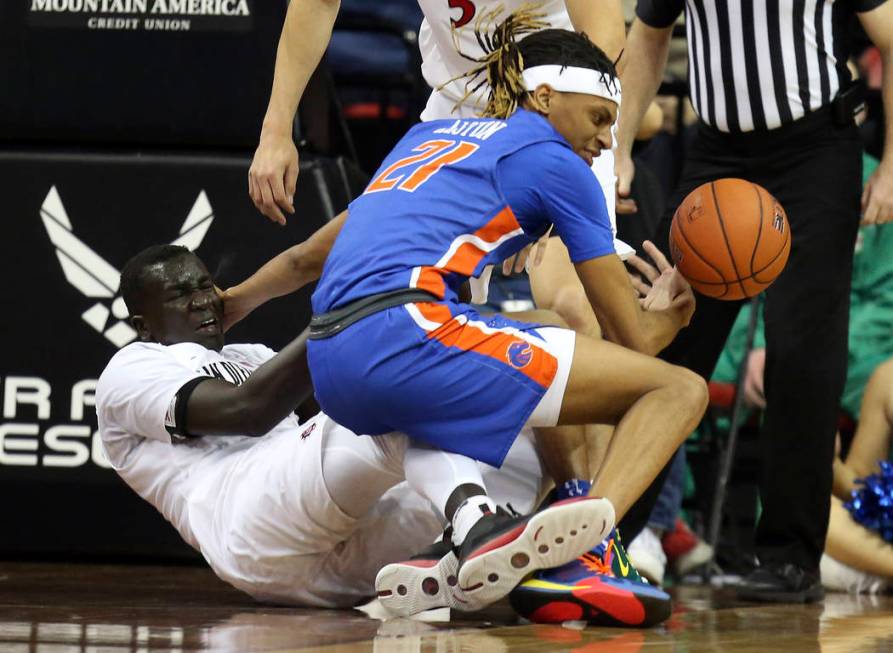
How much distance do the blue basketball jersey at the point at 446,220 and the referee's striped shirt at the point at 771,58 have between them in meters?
1.11

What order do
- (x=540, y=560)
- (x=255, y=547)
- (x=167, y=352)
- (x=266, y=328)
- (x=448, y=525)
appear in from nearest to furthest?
1. (x=540, y=560)
2. (x=448, y=525)
3. (x=255, y=547)
4. (x=167, y=352)
5. (x=266, y=328)

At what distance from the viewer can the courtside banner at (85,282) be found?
4691mm

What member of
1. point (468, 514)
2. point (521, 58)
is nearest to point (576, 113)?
point (521, 58)

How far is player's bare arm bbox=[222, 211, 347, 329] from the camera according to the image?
155 inches

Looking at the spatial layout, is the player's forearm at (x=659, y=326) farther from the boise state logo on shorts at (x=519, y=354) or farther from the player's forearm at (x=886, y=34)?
the player's forearm at (x=886, y=34)

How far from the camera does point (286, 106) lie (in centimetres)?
389

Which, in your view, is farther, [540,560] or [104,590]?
[104,590]

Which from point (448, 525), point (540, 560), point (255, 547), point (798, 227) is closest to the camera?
point (540, 560)

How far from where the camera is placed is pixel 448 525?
3145 millimetres

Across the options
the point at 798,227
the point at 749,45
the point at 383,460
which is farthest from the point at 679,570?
the point at 383,460

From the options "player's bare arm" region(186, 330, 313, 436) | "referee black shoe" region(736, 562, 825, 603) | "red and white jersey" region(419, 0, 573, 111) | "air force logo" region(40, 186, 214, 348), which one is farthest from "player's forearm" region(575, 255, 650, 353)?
"air force logo" region(40, 186, 214, 348)

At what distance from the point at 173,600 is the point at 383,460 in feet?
2.41

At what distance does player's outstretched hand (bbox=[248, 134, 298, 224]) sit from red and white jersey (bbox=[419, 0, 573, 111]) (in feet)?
1.52

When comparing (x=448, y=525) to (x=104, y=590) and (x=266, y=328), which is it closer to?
(x=104, y=590)
